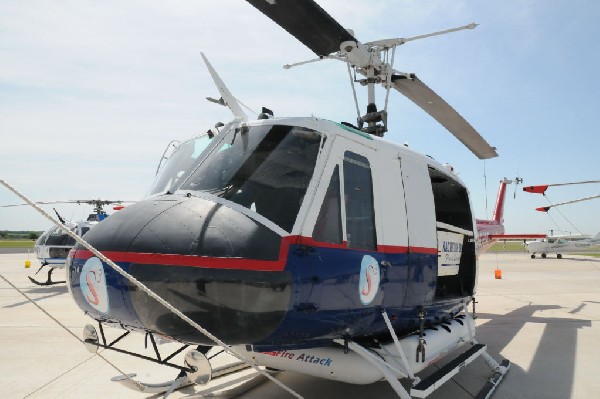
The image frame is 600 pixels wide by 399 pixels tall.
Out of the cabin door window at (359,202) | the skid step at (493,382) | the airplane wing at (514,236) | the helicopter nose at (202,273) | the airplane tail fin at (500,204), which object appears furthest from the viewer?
the airplane tail fin at (500,204)

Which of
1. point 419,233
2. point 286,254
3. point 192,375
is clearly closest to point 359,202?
point 419,233

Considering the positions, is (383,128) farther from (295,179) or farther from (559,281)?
(559,281)

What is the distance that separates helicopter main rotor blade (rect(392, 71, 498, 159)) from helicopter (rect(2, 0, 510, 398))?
1.10 meters

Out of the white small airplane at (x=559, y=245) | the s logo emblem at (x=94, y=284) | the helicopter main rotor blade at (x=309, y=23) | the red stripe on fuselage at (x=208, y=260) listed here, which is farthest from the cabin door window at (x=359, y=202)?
the white small airplane at (x=559, y=245)

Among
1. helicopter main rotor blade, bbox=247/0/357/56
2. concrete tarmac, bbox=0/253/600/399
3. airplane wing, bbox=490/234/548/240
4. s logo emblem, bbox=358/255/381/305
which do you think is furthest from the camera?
airplane wing, bbox=490/234/548/240

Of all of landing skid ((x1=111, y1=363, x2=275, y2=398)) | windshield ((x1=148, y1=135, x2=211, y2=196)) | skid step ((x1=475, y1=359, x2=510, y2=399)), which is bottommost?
landing skid ((x1=111, y1=363, x2=275, y2=398))

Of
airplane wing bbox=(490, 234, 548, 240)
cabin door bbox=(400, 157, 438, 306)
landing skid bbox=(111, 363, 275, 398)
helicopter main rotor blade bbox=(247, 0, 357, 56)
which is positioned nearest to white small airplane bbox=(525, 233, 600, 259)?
airplane wing bbox=(490, 234, 548, 240)

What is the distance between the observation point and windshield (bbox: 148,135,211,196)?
3807 millimetres

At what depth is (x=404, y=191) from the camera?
4504 millimetres

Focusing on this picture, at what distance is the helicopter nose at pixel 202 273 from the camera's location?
8.92ft

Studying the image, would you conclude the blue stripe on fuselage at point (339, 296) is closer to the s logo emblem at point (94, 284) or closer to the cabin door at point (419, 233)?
the cabin door at point (419, 233)

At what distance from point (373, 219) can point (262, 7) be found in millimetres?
2088

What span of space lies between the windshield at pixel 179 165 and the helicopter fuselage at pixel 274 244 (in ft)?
0.08

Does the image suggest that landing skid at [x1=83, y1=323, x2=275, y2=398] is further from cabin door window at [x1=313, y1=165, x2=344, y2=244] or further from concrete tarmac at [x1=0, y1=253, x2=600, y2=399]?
cabin door window at [x1=313, y1=165, x2=344, y2=244]
